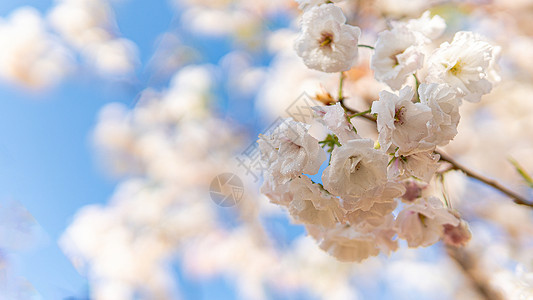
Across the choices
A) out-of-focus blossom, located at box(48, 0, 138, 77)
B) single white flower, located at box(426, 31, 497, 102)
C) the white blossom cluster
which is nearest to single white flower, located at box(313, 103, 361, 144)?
the white blossom cluster

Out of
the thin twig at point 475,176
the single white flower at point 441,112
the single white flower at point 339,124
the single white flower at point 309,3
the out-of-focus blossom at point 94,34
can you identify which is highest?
the out-of-focus blossom at point 94,34

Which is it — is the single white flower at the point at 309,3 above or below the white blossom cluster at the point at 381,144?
above

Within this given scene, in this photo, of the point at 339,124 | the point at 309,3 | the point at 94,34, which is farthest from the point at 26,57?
the point at 339,124

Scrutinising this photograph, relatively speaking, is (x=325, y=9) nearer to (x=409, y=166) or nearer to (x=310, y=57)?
(x=310, y=57)

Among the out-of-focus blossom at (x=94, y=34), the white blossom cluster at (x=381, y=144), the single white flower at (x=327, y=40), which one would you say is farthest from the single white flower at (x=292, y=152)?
the out-of-focus blossom at (x=94, y=34)

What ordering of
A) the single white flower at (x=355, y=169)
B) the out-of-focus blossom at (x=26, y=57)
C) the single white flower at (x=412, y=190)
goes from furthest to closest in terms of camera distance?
1. the out-of-focus blossom at (x=26, y=57)
2. the single white flower at (x=412, y=190)
3. the single white flower at (x=355, y=169)

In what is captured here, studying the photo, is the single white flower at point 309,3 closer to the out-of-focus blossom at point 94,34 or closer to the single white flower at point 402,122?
the single white flower at point 402,122

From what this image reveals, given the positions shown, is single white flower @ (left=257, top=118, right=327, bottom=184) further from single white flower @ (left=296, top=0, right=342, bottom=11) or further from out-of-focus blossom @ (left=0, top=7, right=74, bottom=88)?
out-of-focus blossom @ (left=0, top=7, right=74, bottom=88)
